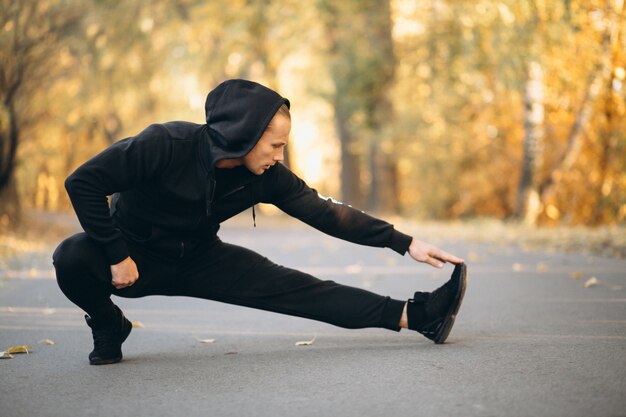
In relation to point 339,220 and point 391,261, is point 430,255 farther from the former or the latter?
point 391,261

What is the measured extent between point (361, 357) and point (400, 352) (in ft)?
0.80

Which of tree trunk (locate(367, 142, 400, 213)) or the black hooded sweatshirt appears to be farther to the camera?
tree trunk (locate(367, 142, 400, 213))

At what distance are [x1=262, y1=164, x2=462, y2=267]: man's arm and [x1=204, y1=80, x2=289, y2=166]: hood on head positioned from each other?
1.70ft

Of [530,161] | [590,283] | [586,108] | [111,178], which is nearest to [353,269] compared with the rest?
[590,283]

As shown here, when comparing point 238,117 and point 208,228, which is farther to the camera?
point 208,228

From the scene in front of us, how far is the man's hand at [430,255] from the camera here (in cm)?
529

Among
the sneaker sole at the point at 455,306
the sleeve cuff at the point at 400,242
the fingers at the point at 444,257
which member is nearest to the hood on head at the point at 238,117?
the sleeve cuff at the point at 400,242

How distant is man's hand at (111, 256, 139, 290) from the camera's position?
4.83 meters

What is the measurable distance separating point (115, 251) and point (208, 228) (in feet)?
2.03

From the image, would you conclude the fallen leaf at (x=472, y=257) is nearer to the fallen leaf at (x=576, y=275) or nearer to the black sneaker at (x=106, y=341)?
the fallen leaf at (x=576, y=275)

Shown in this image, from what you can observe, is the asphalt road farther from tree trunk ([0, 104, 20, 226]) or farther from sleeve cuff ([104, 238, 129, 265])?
tree trunk ([0, 104, 20, 226])

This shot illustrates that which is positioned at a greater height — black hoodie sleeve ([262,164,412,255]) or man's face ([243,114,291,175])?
man's face ([243,114,291,175])

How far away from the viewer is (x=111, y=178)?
4.77 m

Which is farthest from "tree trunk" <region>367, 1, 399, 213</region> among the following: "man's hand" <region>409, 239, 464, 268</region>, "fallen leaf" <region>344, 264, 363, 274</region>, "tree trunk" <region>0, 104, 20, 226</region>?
"man's hand" <region>409, 239, 464, 268</region>
